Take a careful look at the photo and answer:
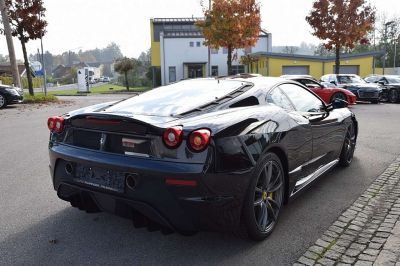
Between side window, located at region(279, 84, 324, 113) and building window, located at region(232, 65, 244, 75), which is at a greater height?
building window, located at region(232, 65, 244, 75)

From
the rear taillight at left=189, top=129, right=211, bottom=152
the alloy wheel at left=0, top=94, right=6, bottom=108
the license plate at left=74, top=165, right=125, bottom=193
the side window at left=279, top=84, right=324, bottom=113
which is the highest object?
the side window at left=279, top=84, right=324, bottom=113

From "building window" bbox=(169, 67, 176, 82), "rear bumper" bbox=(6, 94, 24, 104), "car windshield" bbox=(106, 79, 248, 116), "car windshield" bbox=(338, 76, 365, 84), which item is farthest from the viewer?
"building window" bbox=(169, 67, 176, 82)

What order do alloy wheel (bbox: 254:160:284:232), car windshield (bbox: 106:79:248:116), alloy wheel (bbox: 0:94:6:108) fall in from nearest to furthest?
alloy wheel (bbox: 254:160:284:232), car windshield (bbox: 106:79:248:116), alloy wheel (bbox: 0:94:6:108)

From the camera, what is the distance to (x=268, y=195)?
3.51 metres

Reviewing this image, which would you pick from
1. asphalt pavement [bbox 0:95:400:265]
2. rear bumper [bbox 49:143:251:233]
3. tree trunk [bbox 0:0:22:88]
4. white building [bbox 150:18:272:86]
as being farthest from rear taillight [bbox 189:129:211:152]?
white building [bbox 150:18:272:86]

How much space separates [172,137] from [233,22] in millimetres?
22809

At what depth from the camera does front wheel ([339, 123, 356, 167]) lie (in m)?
5.64

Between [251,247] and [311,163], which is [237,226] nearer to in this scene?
[251,247]

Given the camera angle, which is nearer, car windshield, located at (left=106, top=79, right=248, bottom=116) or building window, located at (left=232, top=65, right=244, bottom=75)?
car windshield, located at (left=106, top=79, right=248, bottom=116)

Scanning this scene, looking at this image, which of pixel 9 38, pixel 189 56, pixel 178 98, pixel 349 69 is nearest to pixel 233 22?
pixel 9 38

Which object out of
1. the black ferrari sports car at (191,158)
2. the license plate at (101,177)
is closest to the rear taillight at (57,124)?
the black ferrari sports car at (191,158)

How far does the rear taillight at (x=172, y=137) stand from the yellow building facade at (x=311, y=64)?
1471 inches

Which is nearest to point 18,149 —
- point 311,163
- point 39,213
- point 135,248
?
point 39,213

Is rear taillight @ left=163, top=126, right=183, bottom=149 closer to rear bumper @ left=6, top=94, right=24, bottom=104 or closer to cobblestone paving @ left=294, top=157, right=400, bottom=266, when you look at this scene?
cobblestone paving @ left=294, top=157, right=400, bottom=266
